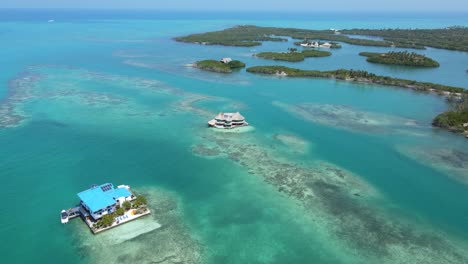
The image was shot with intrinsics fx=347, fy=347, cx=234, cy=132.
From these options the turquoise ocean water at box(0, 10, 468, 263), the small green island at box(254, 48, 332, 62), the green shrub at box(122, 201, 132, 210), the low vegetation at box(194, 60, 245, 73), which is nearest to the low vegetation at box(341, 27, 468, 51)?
the small green island at box(254, 48, 332, 62)

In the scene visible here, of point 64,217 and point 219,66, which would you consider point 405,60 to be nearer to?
point 219,66

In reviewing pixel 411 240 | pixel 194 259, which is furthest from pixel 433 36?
pixel 194 259

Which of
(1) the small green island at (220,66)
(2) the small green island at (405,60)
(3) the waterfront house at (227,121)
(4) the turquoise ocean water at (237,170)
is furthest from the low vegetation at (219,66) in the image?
(2) the small green island at (405,60)

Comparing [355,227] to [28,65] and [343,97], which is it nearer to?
[343,97]

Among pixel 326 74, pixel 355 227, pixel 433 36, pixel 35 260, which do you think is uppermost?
pixel 433 36

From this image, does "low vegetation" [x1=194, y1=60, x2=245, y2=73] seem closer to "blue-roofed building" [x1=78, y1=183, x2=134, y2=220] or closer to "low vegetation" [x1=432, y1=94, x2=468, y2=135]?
"low vegetation" [x1=432, y1=94, x2=468, y2=135]

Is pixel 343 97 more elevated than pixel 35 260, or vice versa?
pixel 343 97

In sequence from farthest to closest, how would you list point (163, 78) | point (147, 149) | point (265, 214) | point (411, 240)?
point (163, 78) → point (147, 149) → point (265, 214) → point (411, 240)
